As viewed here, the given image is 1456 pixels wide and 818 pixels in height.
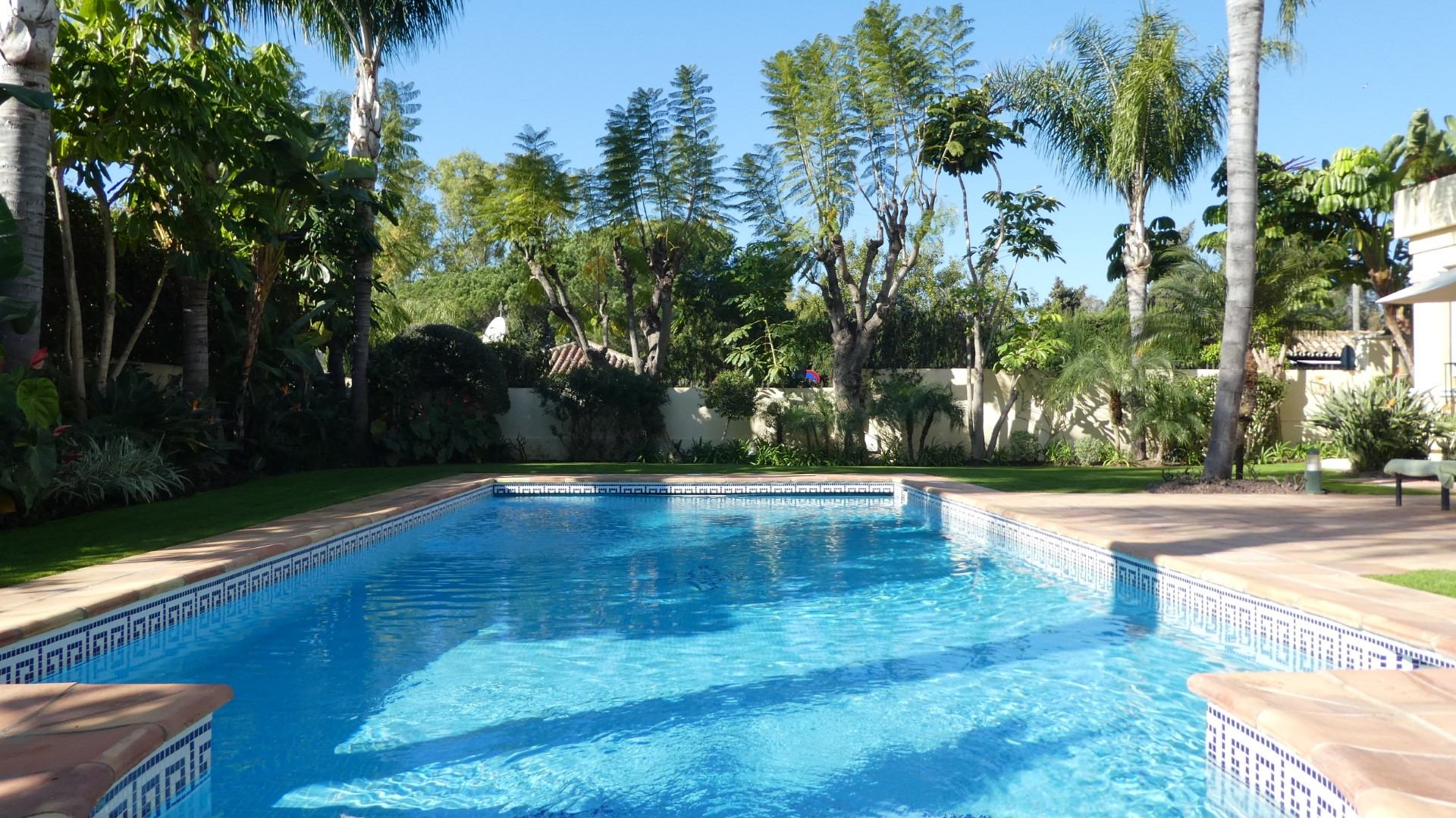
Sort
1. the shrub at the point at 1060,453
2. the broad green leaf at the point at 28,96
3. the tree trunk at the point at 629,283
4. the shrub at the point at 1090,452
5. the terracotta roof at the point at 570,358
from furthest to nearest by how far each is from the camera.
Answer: the terracotta roof at the point at 570,358 → the tree trunk at the point at 629,283 → the shrub at the point at 1060,453 → the shrub at the point at 1090,452 → the broad green leaf at the point at 28,96

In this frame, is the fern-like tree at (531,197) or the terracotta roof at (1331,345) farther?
the terracotta roof at (1331,345)

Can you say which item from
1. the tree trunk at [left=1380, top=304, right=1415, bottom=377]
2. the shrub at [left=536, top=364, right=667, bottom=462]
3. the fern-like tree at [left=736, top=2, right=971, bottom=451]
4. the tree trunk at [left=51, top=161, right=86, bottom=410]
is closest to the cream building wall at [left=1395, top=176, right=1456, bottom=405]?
the tree trunk at [left=1380, top=304, right=1415, bottom=377]

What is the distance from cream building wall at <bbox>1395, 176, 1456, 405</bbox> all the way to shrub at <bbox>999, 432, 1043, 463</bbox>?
553cm

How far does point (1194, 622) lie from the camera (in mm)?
5402

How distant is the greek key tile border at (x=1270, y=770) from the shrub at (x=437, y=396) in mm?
13203

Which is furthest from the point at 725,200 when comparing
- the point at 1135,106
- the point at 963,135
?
the point at 1135,106

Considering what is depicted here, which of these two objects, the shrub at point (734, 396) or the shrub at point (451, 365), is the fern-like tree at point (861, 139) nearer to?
the shrub at point (734, 396)

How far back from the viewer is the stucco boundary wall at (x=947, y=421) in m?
16.1

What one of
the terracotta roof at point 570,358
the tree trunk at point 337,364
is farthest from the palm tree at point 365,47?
the terracotta roof at point 570,358

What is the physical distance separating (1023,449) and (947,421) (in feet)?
4.64

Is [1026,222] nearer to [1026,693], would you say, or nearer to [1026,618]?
[1026,618]

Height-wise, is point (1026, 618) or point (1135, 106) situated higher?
point (1135, 106)

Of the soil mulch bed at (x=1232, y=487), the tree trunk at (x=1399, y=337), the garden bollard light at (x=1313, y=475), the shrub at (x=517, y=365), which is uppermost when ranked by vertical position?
the tree trunk at (x=1399, y=337)

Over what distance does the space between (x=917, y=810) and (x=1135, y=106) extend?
14784mm
